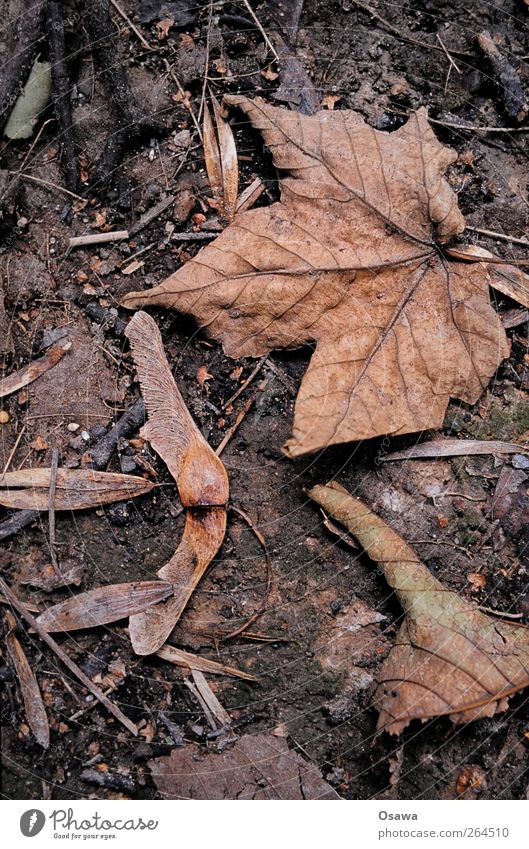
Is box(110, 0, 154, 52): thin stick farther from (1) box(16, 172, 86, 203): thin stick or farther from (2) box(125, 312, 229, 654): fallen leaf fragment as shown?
(2) box(125, 312, 229, 654): fallen leaf fragment

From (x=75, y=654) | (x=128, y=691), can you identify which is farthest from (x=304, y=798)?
(x=75, y=654)

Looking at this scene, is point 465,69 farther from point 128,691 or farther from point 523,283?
point 128,691

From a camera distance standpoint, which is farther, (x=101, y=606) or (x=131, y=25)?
(x=131, y=25)

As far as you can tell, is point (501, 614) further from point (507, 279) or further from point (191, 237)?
point (191, 237)

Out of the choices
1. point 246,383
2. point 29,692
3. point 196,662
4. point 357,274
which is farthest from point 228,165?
point 29,692

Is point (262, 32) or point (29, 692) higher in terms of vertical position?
point (262, 32)

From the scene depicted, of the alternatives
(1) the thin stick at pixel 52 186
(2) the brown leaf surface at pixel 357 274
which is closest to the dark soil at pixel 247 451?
(1) the thin stick at pixel 52 186

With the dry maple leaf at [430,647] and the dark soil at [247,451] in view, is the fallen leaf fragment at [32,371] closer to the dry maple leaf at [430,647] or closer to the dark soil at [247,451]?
the dark soil at [247,451]

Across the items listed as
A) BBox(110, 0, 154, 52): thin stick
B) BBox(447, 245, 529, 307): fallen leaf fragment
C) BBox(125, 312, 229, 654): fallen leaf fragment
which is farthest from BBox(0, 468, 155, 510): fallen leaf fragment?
BBox(110, 0, 154, 52): thin stick
